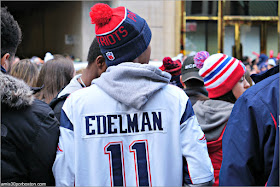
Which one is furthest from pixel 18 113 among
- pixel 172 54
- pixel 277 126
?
pixel 172 54

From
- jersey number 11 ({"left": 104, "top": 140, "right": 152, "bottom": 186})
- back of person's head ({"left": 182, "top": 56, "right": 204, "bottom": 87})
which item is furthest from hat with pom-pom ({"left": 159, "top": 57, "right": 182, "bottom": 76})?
jersey number 11 ({"left": 104, "top": 140, "right": 152, "bottom": 186})

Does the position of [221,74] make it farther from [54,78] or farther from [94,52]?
[54,78]

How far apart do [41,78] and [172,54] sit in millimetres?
12027

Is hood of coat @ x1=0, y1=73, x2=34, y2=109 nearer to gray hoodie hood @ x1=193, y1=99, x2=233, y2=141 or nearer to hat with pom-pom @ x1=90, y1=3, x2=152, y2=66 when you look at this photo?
hat with pom-pom @ x1=90, y1=3, x2=152, y2=66

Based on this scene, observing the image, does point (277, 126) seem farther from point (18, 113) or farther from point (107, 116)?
point (18, 113)

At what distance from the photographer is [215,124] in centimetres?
306

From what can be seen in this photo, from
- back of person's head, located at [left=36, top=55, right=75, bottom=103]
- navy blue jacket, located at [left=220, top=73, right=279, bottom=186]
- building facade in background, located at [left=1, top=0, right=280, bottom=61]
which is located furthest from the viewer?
Result: building facade in background, located at [left=1, top=0, right=280, bottom=61]

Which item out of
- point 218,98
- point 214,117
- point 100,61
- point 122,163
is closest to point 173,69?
point 218,98

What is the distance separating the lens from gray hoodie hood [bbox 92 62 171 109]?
212 centimetres

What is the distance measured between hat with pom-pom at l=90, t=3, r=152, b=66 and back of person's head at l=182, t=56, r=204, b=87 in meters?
1.68

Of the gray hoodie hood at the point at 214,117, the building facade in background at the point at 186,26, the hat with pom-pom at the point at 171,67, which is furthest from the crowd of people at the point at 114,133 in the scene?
the building facade in background at the point at 186,26

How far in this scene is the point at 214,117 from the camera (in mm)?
3104

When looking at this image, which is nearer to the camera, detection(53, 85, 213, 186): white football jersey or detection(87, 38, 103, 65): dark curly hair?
detection(53, 85, 213, 186): white football jersey

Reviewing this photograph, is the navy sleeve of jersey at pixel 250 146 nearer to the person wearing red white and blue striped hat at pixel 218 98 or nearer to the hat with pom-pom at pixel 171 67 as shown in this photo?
the person wearing red white and blue striped hat at pixel 218 98
